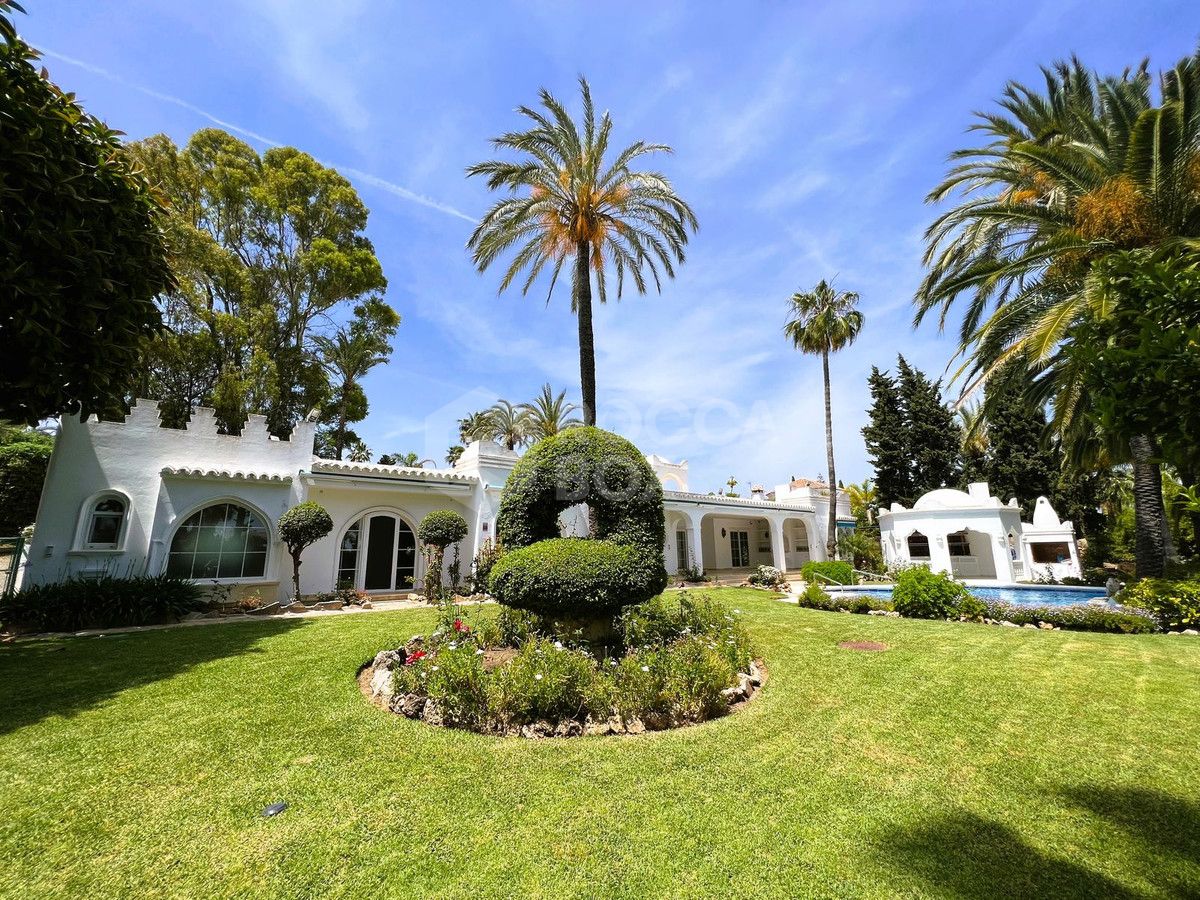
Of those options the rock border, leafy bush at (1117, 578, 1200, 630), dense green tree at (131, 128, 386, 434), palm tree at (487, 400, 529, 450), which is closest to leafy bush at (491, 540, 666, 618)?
the rock border

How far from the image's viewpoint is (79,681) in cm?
661

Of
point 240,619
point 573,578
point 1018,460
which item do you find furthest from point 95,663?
point 1018,460

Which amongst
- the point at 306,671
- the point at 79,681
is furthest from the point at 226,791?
the point at 79,681

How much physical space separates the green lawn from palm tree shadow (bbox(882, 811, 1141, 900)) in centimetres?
2

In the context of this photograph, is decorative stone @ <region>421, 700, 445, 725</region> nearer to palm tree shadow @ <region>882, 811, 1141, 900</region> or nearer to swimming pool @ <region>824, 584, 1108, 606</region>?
palm tree shadow @ <region>882, 811, 1141, 900</region>

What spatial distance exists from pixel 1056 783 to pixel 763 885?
3.04 meters

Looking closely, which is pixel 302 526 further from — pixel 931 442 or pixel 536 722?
pixel 931 442

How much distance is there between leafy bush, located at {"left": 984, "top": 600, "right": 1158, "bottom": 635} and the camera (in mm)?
10070

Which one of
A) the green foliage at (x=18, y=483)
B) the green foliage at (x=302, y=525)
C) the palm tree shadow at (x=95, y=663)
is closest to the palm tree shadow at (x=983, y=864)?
the palm tree shadow at (x=95, y=663)

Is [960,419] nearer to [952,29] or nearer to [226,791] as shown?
[952,29]

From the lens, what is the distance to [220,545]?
45.7 feet

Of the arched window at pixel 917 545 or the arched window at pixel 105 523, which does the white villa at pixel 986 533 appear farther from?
the arched window at pixel 105 523

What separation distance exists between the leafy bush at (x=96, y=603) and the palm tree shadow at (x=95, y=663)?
154cm

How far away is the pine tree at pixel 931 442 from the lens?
3175cm
